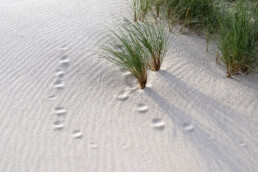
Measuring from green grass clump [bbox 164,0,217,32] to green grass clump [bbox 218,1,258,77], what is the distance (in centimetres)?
54

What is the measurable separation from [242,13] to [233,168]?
145 cm

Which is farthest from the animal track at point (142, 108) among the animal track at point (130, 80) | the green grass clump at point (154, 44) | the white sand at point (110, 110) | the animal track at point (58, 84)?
the animal track at point (58, 84)

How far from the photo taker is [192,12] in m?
3.58

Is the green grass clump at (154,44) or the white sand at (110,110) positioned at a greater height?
the green grass clump at (154,44)

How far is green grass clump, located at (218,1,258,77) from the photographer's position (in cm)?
275

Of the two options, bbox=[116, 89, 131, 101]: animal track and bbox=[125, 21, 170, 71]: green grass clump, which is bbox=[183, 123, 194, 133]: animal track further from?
bbox=[125, 21, 170, 71]: green grass clump

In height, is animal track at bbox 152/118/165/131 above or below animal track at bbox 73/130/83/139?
above

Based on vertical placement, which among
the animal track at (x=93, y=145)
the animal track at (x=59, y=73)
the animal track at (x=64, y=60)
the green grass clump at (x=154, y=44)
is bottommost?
the animal track at (x=93, y=145)

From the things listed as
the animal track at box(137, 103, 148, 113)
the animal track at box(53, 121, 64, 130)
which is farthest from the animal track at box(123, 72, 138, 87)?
the animal track at box(53, 121, 64, 130)

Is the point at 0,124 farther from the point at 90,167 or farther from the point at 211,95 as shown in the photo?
the point at 211,95

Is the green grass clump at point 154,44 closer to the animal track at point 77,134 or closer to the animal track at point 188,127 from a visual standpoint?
the animal track at point 188,127

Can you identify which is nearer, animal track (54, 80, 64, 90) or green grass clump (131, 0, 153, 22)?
animal track (54, 80, 64, 90)

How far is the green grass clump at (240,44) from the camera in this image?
2754 millimetres

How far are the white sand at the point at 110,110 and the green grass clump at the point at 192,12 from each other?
0.76 feet
